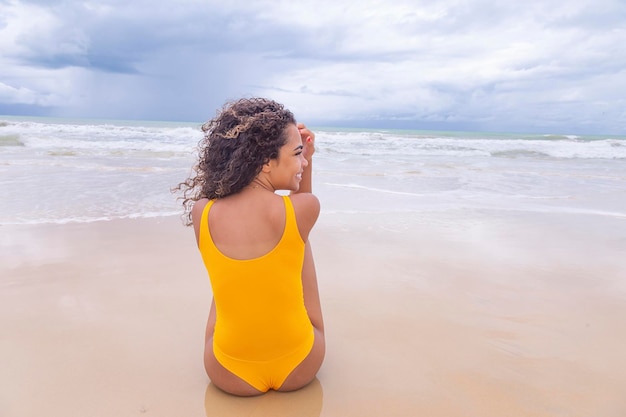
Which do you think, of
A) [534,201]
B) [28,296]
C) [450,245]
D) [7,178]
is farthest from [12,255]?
[534,201]

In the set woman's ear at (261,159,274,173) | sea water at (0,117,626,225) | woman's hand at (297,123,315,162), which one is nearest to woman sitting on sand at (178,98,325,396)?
woman's ear at (261,159,274,173)

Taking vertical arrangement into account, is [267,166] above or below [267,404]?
above

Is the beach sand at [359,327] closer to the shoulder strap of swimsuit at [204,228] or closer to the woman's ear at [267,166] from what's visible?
A: the shoulder strap of swimsuit at [204,228]

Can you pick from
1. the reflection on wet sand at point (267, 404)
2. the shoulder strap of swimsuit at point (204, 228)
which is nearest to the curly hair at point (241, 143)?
the shoulder strap of swimsuit at point (204, 228)

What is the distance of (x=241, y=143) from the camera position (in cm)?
208

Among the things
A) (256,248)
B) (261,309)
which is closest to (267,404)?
(261,309)

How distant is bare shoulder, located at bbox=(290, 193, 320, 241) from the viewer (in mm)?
2004

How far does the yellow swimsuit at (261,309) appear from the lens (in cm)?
200

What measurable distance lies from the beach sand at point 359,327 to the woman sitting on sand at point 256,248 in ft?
0.63

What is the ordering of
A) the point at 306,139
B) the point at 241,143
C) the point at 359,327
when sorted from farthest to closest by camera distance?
the point at 359,327 < the point at 306,139 < the point at 241,143

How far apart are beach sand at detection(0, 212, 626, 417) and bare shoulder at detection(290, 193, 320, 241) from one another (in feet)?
2.58

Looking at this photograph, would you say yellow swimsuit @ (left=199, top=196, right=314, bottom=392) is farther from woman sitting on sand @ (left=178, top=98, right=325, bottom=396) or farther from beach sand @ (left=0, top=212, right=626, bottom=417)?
beach sand @ (left=0, top=212, right=626, bottom=417)

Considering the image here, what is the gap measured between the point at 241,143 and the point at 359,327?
146 cm

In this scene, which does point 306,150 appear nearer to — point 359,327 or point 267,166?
point 267,166
